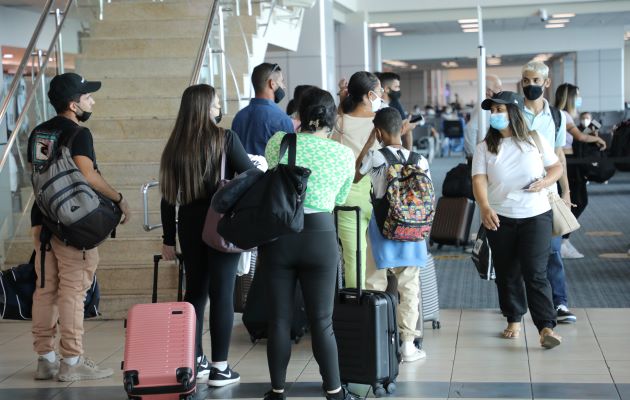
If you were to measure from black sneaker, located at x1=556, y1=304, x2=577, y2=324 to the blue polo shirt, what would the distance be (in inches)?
83.0

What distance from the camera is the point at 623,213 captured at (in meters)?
13.1

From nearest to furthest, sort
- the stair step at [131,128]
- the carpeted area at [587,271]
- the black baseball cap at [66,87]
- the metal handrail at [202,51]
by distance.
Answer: the black baseball cap at [66,87] → the carpeted area at [587,271] → the metal handrail at [202,51] → the stair step at [131,128]

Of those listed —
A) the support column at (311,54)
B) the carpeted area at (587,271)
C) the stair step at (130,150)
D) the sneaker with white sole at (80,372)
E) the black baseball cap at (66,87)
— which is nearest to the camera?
the black baseball cap at (66,87)

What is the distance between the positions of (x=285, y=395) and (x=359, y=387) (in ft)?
1.27

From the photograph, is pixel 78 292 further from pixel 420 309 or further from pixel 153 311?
pixel 420 309

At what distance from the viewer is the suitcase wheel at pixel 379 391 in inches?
194

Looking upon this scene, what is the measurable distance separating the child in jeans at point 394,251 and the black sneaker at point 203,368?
1.01 metres

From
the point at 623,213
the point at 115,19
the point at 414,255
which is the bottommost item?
the point at 623,213

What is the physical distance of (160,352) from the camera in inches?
187

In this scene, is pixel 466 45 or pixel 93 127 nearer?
pixel 93 127

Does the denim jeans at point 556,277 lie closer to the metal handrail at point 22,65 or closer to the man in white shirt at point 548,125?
the man in white shirt at point 548,125

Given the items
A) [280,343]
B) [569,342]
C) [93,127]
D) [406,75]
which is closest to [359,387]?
[280,343]

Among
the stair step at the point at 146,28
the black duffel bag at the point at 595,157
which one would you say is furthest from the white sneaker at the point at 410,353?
the black duffel bag at the point at 595,157

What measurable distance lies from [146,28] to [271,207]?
6231 mm
